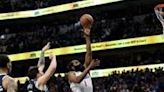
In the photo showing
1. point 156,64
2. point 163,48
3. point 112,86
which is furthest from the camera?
point 163,48

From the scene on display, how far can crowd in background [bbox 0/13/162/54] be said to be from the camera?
1864cm

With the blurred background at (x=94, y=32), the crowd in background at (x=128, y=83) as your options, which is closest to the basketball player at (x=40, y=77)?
the crowd in background at (x=128, y=83)

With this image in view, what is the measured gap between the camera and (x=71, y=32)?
68.7 ft

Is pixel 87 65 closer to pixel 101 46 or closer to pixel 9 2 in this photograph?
pixel 101 46

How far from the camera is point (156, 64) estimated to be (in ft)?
57.5

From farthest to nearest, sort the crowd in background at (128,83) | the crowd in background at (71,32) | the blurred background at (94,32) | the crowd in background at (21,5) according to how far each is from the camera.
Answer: the crowd in background at (21,5) < the crowd in background at (71,32) < the blurred background at (94,32) < the crowd in background at (128,83)

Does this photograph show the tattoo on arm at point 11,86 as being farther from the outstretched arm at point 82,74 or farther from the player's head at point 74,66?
the player's head at point 74,66

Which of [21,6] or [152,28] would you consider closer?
[152,28]

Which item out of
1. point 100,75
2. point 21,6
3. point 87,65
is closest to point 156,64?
point 100,75

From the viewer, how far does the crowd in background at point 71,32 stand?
61.2ft

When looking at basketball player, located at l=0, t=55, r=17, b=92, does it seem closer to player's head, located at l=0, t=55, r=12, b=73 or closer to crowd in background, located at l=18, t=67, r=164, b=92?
player's head, located at l=0, t=55, r=12, b=73

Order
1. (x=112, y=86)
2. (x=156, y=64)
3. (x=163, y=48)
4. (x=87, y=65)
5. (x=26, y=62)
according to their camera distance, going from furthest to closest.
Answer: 1. (x=26, y=62)
2. (x=163, y=48)
3. (x=156, y=64)
4. (x=112, y=86)
5. (x=87, y=65)

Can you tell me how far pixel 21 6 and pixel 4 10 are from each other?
97 cm

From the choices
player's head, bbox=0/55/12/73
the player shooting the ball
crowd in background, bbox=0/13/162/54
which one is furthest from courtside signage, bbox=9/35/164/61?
player's head, bbox=0/55/12/73
